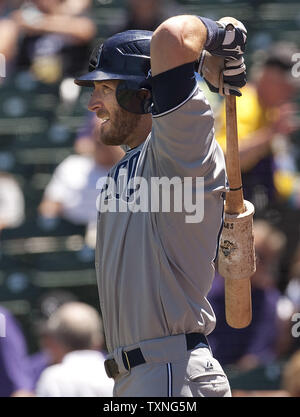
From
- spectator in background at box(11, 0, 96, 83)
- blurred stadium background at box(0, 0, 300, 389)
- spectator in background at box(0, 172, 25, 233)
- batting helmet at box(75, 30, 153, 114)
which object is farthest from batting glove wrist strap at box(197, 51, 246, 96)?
spectator in background at box(11, 0, 96, 83)

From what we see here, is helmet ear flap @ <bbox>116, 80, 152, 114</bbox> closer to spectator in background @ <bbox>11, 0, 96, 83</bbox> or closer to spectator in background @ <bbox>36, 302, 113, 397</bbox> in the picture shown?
spectator in background @ <bbox>36, 302, 113, 397</bbox>

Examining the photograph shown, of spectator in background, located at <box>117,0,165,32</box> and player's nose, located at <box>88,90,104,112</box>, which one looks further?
spectator in background, located at <box>117,0,165,32</box>

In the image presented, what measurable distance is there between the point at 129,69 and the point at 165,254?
532 mm

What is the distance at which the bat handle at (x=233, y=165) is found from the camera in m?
2.58

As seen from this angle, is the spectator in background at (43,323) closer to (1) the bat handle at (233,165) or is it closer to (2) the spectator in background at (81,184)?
(2) the spectator in background at (81,184)

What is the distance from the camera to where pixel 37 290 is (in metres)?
4.83

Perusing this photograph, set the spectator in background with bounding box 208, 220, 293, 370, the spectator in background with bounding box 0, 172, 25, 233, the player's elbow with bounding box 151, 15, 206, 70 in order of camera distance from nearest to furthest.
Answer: the player's elbow with bounding box 151, 15, 206, 70 < the spectator in background with bounding box 208, 220, 293, 370 < the spectator in background with bounding box 0, 172, 25, 233

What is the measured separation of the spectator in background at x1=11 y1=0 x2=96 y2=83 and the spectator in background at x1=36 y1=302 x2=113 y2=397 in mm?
1893

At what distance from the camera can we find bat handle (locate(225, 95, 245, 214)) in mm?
2584

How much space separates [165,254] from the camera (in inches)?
93.5

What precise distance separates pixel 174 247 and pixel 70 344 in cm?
169

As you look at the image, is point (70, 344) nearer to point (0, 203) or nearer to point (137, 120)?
point (0, 203)

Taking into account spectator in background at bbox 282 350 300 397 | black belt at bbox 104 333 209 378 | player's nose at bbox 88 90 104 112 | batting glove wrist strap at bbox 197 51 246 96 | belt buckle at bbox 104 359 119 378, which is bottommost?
spectator in background at bbox 282 350 300 397

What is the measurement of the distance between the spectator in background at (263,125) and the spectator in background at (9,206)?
47.2 inches
